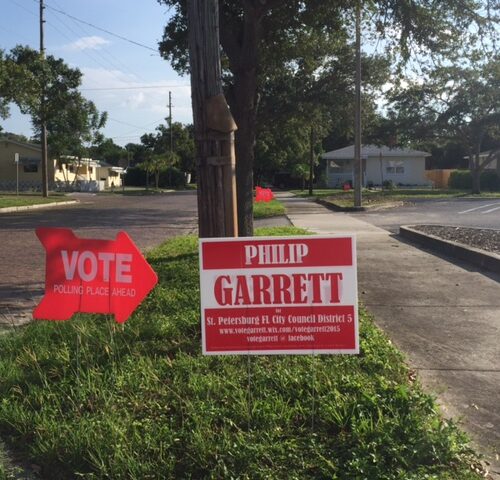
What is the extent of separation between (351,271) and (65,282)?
2.21 metres

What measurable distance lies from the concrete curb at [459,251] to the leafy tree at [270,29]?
3495 mm

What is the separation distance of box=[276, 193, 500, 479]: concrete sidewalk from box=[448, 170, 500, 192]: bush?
38.2 metres

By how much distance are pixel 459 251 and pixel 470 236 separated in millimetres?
2236

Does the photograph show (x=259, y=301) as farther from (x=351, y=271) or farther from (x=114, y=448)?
(x=114, y=448)

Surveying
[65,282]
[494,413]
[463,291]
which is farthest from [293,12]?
[494,413]

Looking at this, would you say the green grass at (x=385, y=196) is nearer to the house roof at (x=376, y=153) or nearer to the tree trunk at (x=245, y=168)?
the tree trunk at (x=245, y=168)

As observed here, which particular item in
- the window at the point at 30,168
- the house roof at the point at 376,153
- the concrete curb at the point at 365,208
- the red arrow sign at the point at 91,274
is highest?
the house roof at the point at 376,153

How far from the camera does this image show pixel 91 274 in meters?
4.61

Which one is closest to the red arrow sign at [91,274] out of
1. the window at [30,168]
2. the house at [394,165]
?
the house at [394,165]

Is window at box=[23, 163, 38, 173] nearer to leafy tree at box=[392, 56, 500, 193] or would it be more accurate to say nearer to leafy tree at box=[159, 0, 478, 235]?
leafy tree at box=[392, 56, 500, 193]

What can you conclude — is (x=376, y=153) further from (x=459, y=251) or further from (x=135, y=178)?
(x=459, y=251)

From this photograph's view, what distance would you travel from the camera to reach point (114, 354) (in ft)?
16.1

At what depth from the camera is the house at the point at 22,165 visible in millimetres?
57281

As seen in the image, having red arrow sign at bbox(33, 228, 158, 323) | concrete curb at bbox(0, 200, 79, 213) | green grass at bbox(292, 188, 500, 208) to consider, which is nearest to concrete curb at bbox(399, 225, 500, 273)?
red arrow sign at bbox(33, 228, 158, 323)
